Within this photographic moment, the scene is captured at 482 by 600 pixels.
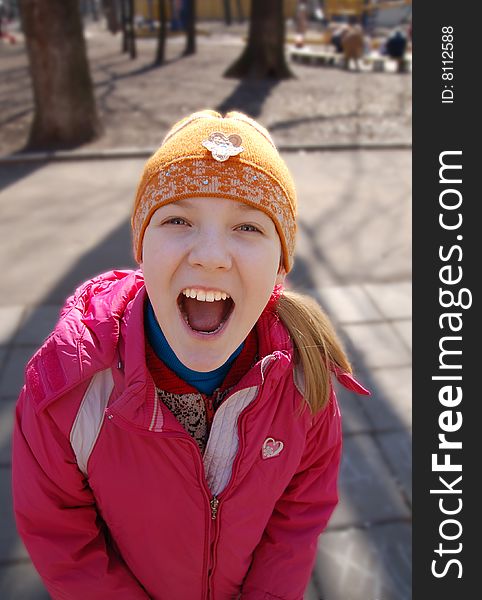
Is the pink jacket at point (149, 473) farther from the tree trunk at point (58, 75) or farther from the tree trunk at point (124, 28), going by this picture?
the tree trunk at point (124, 28)

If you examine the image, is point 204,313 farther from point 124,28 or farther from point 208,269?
point 124,28

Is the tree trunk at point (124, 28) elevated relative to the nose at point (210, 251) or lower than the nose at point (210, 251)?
elevated

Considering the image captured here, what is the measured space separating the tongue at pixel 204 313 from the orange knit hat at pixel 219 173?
21 centimetres

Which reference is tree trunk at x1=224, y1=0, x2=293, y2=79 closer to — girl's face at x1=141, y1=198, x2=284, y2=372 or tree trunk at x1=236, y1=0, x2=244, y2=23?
girl's face at x1=141, y1=198, x2=284, y2=372

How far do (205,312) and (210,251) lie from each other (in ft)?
0.71

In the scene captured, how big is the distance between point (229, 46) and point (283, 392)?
2167cm

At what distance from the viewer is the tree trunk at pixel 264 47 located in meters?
12.8

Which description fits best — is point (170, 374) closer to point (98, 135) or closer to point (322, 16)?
point (98, 135)

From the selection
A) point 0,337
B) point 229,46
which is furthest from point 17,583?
point 229,46

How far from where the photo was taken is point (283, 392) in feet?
5.39

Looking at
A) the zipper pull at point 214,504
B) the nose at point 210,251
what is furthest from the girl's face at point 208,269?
the zipper pull at point 214,504

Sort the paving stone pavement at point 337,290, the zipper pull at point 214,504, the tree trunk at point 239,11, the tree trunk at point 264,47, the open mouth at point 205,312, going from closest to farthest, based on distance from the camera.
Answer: the open mouth at point 205,312
the zipper pull at point 214,504
the paving stone pavement at point 337,290
the tree trunk at point 264,47
the tree trunk at point 239,11

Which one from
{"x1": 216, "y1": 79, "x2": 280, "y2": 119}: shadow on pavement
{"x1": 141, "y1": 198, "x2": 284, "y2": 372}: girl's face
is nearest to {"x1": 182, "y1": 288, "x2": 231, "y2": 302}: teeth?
{"x1": 141, "y1": 198, "x2": 284, "y2": 372}: girl's face

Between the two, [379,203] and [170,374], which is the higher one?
[170,374]
